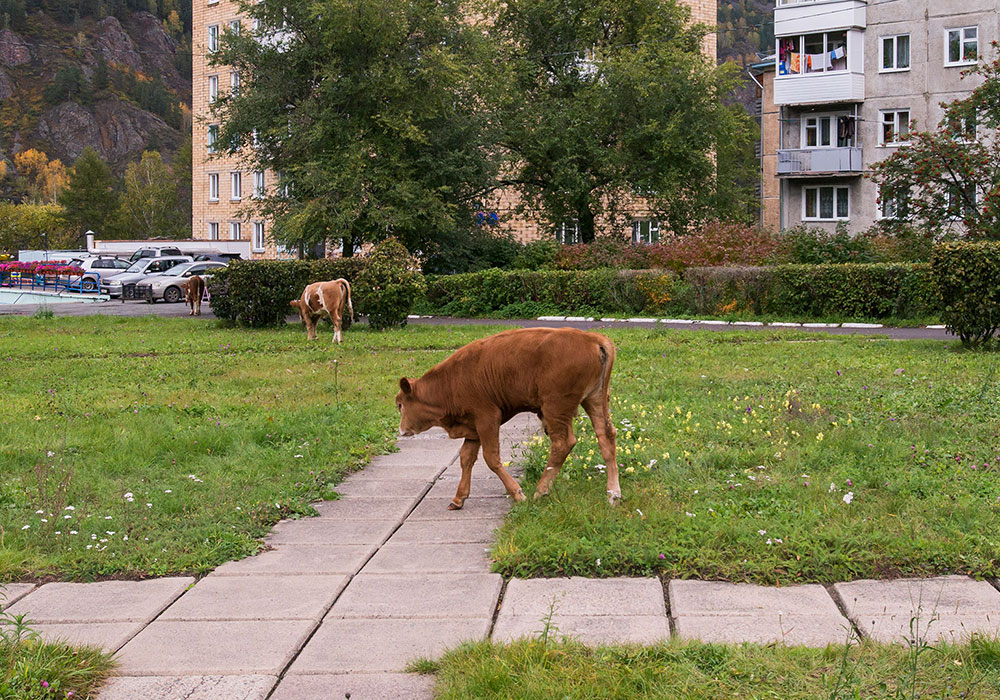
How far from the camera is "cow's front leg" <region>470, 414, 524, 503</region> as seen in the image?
7.32m

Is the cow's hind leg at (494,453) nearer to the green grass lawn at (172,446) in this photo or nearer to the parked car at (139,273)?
the green grass lawn at (172,446)

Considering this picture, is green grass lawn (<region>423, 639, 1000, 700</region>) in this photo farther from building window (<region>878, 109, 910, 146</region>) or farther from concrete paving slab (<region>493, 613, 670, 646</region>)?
building window (<region>878, 109, 910, 146</region>)

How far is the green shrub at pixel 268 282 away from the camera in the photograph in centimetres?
2400

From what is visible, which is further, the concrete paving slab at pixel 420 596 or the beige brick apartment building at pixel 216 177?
the beige brick apartment building at pixel 216 177

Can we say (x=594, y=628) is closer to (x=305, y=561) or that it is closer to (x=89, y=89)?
(x=305, y=561)

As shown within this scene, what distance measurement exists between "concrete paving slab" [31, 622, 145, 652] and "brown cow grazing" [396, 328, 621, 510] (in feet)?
8.94

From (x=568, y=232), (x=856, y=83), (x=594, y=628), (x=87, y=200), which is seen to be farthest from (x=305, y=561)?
(x=87, y=200)

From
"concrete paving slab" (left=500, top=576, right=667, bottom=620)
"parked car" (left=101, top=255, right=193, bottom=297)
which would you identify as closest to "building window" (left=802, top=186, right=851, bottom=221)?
"parked car" (left=101, top=255, right=193, bottom=297)

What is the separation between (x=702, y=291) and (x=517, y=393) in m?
19.2

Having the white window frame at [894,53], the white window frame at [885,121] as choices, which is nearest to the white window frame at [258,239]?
the white window frame at [885,121]

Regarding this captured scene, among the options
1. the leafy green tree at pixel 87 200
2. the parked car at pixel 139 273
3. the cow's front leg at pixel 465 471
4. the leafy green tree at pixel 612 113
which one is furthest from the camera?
the leafy green tree at pixel 87 200

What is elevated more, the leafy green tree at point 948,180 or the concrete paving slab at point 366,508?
the leafy green tree at point 948,180

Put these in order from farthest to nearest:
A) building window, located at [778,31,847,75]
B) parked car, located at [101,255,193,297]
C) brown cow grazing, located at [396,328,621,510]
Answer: building window, located at [778,31,847,75]
parked car, located at [101,255,193,297]
brown cow grazing, located at [396,328,621,510]

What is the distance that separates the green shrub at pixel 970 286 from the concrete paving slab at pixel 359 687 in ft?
45.1
